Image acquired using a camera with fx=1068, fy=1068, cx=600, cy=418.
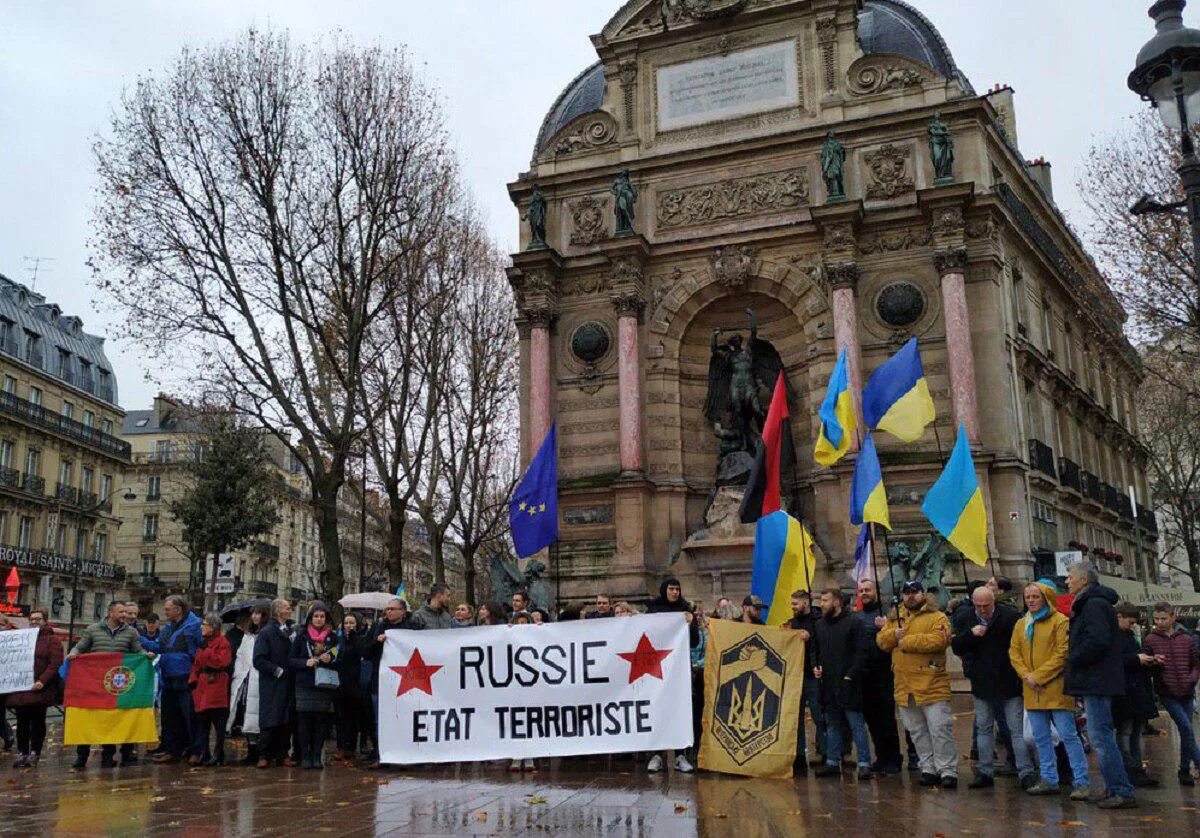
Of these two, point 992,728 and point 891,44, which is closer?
point 992,728

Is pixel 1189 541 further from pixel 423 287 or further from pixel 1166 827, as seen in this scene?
pixel 1166 827

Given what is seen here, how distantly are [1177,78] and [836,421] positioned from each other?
4.79 metres

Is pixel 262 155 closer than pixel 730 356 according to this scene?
Yes

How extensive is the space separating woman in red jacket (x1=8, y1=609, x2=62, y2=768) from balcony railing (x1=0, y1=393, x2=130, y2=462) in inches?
1385

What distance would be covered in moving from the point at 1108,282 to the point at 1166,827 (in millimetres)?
15869

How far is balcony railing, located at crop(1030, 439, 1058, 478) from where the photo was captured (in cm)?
2439

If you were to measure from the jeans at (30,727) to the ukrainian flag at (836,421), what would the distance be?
9.51 meters

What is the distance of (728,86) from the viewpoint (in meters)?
26.0

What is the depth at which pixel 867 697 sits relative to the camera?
1017 cm

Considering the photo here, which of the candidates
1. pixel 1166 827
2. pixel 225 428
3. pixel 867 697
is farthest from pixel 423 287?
pixel 1166 827

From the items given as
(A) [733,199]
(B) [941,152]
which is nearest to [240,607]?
(A) [733,199]

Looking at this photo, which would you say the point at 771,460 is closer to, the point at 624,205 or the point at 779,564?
the point at 779,564

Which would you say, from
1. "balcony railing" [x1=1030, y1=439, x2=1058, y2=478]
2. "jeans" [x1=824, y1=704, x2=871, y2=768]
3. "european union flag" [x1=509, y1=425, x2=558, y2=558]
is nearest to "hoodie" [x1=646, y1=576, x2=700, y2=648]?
"jeans" [x1=824, y1=704, x2=871, y2=768]

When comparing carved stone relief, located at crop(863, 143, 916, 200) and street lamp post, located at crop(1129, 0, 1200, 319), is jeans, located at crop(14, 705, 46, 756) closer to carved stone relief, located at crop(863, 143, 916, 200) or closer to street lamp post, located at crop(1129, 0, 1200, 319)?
street lamp post, located at crop(1129, 0, 1200, 319)
